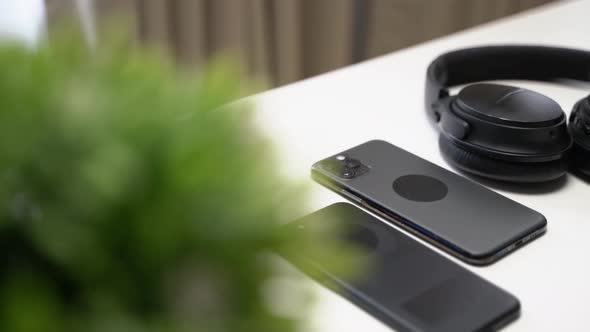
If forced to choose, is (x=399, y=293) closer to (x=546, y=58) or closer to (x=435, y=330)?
(x=435, y=330)

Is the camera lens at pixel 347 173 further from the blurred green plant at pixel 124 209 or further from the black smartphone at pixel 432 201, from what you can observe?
the blurred green plant at pixel 124 209

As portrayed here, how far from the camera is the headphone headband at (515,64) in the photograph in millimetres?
824

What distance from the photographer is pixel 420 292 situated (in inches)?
19.2

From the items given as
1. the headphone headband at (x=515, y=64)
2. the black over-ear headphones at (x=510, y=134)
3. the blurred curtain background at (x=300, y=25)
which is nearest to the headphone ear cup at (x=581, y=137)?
the black over-ear headphones at (x=510, y=134)

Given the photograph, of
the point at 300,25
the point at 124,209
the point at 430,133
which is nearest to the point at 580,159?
the point at 430,133

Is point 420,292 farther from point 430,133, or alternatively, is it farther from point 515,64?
point 515,64

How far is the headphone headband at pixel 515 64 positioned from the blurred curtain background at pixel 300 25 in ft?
1.78

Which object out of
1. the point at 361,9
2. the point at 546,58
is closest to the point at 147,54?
the point at 546,58

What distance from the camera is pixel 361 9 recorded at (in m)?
1.73

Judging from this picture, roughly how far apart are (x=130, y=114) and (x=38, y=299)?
5 cm

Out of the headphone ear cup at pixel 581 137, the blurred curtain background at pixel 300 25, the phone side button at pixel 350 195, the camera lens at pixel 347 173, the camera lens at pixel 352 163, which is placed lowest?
the blurred curtain background at pixel 300 25

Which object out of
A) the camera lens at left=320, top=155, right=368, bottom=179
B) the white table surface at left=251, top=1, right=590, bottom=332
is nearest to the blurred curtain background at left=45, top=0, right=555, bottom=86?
the white table surface at left=251, top=1, right=590, bottom=332

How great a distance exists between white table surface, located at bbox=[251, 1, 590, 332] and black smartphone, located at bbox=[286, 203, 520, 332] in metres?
0.01

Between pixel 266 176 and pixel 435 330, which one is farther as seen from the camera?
pixel 435 330
